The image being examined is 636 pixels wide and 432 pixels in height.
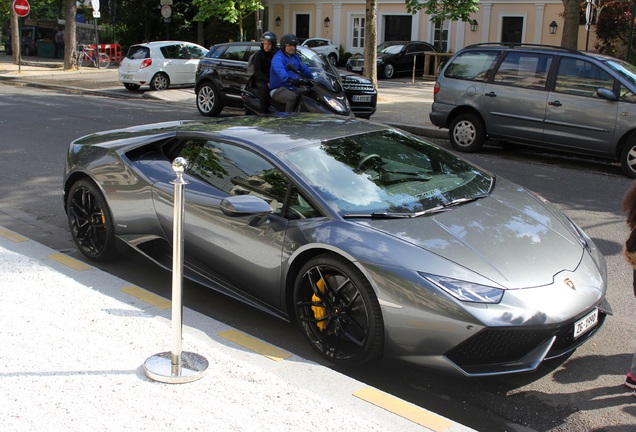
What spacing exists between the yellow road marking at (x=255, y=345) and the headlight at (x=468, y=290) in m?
0.98

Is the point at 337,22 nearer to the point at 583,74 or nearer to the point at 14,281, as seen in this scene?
the point at 583,74

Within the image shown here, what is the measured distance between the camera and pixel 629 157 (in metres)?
10.3

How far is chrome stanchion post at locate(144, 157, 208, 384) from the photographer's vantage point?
371 cm

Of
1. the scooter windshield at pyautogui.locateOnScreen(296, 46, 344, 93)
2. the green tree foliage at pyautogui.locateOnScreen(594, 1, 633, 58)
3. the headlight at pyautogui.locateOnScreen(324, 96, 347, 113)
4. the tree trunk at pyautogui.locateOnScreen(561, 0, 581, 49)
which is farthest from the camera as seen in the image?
the green tree foliage at pyautogui.locateOnScreen(594, 1, 633, 58)

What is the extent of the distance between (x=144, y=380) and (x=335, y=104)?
357 inches

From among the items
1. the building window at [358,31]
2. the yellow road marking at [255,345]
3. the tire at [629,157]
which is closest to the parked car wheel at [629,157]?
the tire at [629,157]

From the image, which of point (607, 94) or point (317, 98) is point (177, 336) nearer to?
point (607, 94)

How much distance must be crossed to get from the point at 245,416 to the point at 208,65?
1382 centimetres

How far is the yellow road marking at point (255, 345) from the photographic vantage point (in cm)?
433

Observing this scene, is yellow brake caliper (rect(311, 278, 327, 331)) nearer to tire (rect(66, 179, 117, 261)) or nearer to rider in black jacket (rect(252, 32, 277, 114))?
tire (rect(66, 179, 117, 261))

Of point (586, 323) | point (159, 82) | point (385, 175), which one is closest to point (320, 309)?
point (385, 175)

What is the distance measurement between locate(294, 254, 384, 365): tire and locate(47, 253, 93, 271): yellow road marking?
2.07m

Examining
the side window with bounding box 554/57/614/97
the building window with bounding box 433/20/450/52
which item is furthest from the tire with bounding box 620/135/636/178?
the building window with bounding box 433/20/450/52

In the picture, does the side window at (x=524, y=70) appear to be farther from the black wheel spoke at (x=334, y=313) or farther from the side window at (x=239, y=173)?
the black wheel spoke at (x=334, y=313)
